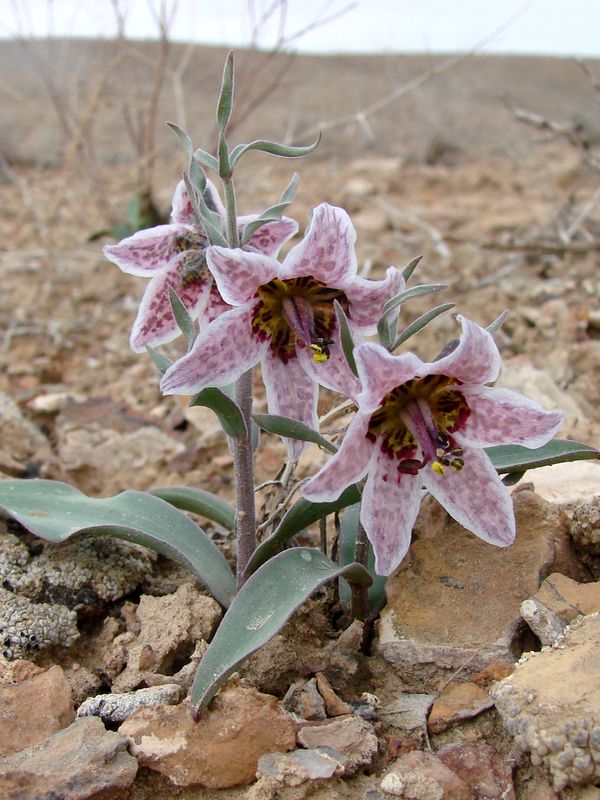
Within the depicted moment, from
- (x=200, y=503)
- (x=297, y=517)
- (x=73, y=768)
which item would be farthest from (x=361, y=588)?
(x=73, y=768)

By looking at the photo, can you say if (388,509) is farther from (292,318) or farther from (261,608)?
(292,318)

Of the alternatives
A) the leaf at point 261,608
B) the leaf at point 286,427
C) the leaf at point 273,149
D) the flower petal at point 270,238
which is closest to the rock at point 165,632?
the leaf at point 261,608

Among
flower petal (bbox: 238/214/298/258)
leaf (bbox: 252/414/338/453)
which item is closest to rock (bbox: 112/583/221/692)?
leaf (bbox: 252/414/338/453)

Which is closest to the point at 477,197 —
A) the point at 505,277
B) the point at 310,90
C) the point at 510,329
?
the point at 505,277

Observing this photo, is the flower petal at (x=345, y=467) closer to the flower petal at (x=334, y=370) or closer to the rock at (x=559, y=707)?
the flower petal at (x=334, y=370)

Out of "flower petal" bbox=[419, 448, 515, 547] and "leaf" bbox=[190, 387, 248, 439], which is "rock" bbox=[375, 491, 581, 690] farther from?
"leaf" bbox=[190, 387, 248, 439]

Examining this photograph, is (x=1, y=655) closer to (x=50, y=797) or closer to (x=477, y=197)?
(x=50, y=797)
